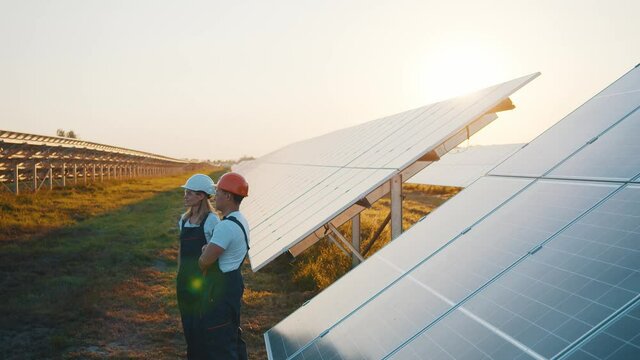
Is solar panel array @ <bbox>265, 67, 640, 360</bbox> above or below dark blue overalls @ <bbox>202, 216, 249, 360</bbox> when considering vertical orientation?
above

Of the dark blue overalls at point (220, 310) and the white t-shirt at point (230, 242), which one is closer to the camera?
the white t-shirt at point (230, 242)

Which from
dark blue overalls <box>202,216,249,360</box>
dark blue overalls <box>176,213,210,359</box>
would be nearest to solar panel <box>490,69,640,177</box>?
dark blue overalls <box>202,216,249,360</box>

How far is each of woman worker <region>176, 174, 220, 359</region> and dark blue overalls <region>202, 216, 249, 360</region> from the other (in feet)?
Result: 0.74

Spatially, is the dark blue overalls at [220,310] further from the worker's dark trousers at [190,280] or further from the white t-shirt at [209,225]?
the white t-shirt at [209,225]

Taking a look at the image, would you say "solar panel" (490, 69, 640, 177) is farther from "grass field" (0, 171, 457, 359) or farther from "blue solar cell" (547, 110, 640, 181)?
"grass field" (0, 171, 457, 359)

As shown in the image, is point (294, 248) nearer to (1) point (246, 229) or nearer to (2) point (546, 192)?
(1) point (246, 229)

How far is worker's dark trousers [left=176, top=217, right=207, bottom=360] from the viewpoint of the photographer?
5.18 m

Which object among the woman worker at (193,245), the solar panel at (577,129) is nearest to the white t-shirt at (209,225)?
the woman worker at (193,245)

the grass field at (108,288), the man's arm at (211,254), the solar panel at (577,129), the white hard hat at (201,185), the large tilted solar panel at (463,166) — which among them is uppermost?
the solar panel at (577,129)

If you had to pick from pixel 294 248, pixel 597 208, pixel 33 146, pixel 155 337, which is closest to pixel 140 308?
pixel 155 337

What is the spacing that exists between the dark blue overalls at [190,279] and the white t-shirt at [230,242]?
39 cm

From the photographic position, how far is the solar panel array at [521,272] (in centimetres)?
258

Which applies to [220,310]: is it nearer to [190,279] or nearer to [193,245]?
[190,279]

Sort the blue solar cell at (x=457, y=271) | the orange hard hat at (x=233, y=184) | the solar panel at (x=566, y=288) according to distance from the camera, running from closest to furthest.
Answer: the solar panel at (x=566, y=288), the blue solar cell at (x=457, y=271), the orange hard hat at (x=233, y=184)
